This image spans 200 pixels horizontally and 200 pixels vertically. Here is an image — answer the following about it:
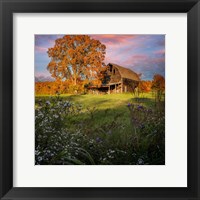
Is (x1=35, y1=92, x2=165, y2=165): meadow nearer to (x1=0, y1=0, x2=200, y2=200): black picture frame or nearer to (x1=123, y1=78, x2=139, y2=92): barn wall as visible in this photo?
(x1=123, y1=78, x2=139, y2=92): barn wall

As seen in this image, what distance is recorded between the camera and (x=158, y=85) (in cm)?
157

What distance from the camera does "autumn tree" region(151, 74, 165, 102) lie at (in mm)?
1565

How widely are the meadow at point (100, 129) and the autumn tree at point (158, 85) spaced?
40 millimetres

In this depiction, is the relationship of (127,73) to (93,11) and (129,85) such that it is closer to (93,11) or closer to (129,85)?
(129,85)

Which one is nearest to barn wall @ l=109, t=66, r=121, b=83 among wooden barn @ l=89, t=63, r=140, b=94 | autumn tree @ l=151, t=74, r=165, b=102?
wooden barn @ l=89, t=63, r=140, b=94

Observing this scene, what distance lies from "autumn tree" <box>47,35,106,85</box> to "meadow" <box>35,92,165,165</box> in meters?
0.14

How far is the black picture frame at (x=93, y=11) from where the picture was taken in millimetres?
1503

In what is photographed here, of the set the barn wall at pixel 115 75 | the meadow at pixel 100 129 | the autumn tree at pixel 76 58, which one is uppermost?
the autumn tree at pixel 76 58

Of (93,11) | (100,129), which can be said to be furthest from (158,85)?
(93,11)

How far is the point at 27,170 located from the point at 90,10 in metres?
1.00

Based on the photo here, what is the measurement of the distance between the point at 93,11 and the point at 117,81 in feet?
1.42

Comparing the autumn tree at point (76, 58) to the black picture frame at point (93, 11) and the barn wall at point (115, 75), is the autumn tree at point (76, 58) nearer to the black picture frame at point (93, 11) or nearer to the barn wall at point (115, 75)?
the barn wall at point (115, 75)

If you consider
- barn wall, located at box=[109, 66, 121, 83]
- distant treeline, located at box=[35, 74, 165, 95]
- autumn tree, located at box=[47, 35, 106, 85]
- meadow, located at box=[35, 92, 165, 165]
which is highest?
autumn tree, located at box=[47, 35, 106, 85]

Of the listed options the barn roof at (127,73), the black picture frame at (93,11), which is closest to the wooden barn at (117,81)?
the barn roof at (127,73)
